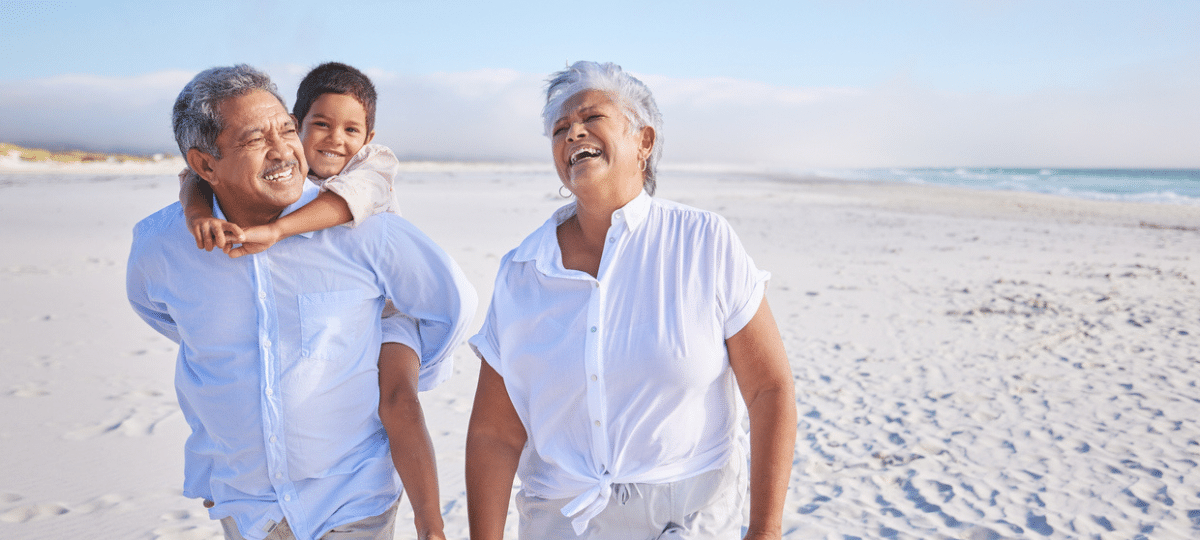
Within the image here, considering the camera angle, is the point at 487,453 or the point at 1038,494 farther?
the point at 1038,494

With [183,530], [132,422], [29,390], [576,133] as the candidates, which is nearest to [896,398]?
[576,133]

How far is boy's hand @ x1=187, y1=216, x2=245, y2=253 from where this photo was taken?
1.67 m

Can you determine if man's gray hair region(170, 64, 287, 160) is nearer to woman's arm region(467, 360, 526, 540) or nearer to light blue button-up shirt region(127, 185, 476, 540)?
light blue button-up shirt region(127, 185, 476, 540)

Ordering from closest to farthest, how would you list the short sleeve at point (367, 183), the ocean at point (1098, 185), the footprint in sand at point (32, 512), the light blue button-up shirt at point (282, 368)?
the light blue button-up shirt at point (282, 368)
the short sleeve at point (367, 183)
the footprint in sand at point (32, 512)
the ocean at point (1098, 185)

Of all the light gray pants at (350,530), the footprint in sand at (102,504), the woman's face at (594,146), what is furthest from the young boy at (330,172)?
the footprint in sand at (102,504)

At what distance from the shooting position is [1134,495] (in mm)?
3824

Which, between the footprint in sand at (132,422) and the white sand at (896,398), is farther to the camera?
the footprint in sand at (132,422)

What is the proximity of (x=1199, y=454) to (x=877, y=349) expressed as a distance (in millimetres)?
2603

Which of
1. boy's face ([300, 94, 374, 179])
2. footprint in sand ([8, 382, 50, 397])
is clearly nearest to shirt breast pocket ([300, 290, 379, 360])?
boy's face ([300, 94, 374, 179])

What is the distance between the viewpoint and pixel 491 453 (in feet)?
6.42

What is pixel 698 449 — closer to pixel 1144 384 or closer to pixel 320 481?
pixel 320 481

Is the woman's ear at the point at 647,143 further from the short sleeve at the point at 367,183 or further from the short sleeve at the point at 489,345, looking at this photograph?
the short sleeve at the point at 367,183

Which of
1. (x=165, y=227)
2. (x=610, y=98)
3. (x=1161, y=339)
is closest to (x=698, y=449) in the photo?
(x=610, y=98)

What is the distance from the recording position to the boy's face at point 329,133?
8.52ft
